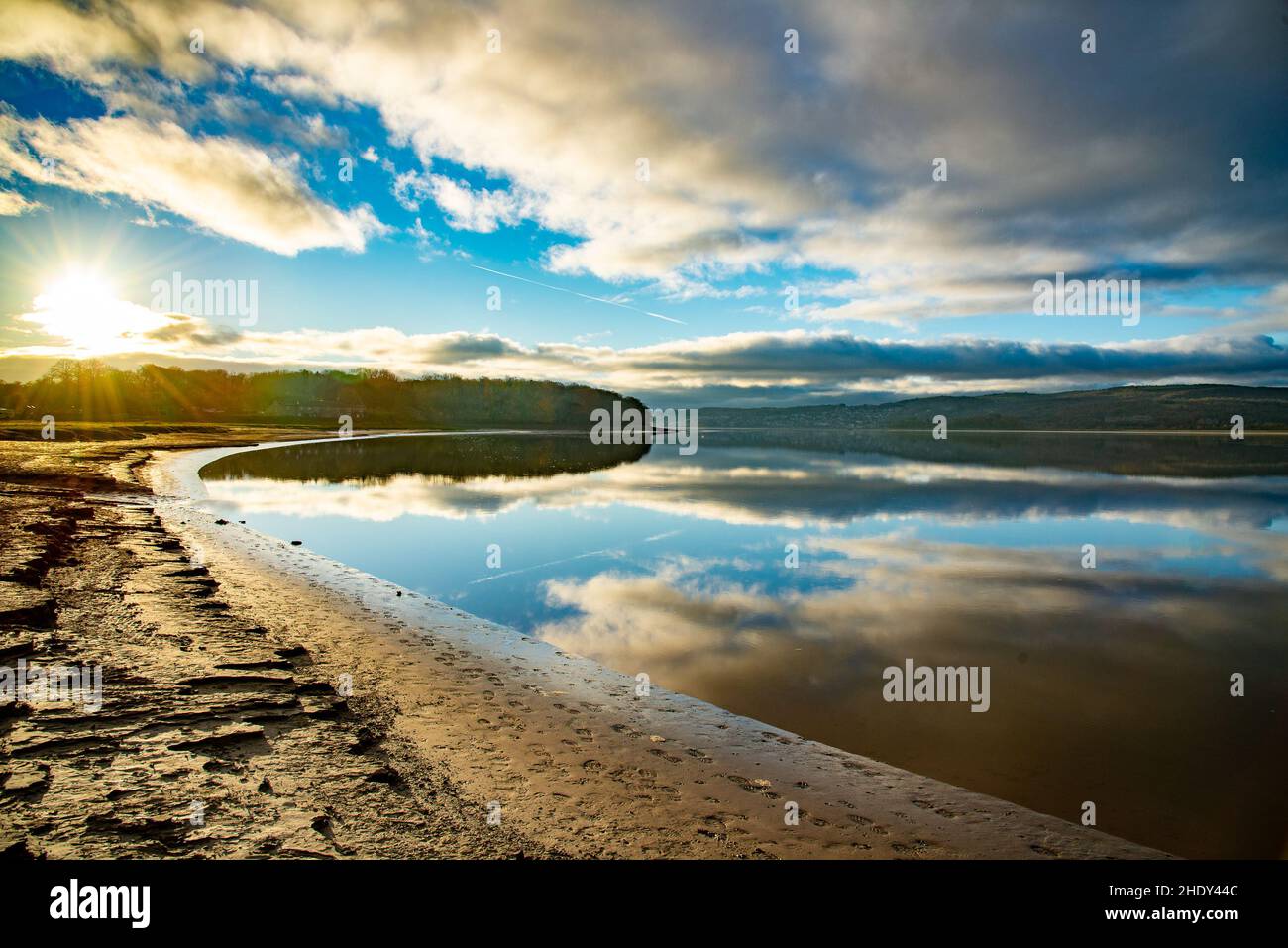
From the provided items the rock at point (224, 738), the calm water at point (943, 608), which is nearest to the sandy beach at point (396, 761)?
the rock at point (224, 738)

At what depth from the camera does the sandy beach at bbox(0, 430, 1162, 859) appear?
4.53 metres

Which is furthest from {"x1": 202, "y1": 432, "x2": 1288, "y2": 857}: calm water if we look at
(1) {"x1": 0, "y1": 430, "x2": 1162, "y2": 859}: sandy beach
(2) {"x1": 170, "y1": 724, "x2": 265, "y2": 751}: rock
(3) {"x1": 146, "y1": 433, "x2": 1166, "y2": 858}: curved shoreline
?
(2) {"x1": 170, "y1": 724, "x2": 265, "y2": 751}: rock

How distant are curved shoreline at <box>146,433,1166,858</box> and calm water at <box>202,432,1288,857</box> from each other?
619 mm

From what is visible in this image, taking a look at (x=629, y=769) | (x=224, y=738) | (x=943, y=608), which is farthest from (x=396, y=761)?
(x=943, y=608)

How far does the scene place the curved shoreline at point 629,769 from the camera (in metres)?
4.84

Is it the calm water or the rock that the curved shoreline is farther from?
the rock

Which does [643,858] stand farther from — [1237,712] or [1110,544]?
[1110,544]

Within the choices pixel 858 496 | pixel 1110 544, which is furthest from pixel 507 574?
pixel 858 496

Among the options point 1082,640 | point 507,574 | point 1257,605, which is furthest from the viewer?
point 507,574
